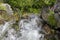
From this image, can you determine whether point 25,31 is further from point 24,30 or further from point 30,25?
point 30,25

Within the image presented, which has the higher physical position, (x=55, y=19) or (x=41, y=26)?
(x=55, y=19)

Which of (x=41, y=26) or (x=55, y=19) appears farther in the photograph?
(x=41, y=26)

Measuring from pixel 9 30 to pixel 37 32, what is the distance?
3.52ft

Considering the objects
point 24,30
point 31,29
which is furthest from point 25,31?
point 31,29

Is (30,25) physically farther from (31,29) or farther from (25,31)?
(25,31)

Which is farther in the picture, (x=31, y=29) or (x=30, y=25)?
(x=30, y=25)

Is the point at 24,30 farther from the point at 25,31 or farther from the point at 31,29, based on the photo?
the point at 31,29

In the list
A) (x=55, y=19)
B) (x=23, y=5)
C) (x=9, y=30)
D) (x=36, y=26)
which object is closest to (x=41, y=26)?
(x=36, y=26)

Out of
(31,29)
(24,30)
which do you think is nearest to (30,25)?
(31,29)

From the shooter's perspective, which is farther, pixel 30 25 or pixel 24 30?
pixel 30 25

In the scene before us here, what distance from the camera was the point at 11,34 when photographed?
24.9 feet

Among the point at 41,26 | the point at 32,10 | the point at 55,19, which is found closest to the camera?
the point at 55,19

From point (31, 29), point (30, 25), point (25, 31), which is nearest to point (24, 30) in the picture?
point (25, 31)

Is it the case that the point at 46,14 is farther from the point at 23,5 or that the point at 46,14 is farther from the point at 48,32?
the point at 23,5
